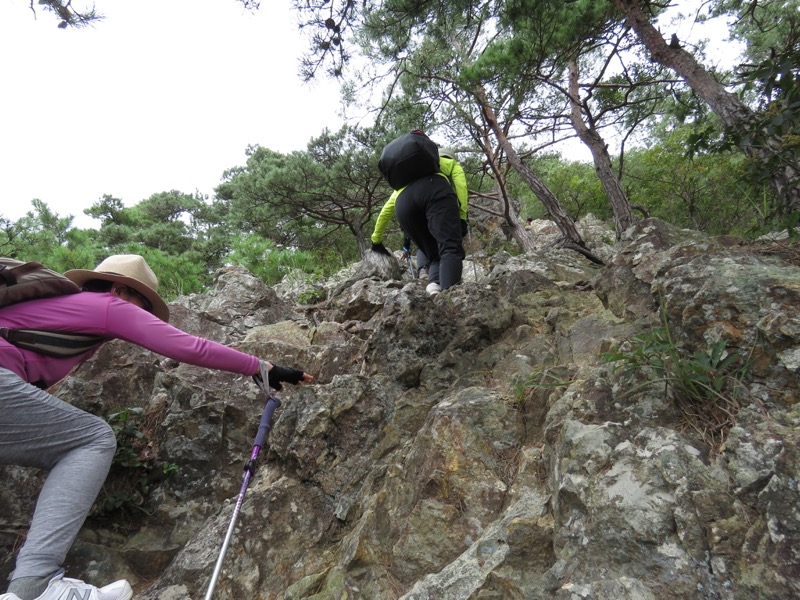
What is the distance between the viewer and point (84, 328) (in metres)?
2.21

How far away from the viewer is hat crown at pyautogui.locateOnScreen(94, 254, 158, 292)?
2609 millimetres

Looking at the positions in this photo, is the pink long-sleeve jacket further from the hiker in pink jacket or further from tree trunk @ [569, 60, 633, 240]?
tree trunk @ [569, 60, 633, 240]

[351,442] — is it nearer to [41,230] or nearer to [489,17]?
[489,17]

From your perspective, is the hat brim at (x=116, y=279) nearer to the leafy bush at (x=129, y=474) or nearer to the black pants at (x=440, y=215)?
the leafy bush at (x=129, y=474)

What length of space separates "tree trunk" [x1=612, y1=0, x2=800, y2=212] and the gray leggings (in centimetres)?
422

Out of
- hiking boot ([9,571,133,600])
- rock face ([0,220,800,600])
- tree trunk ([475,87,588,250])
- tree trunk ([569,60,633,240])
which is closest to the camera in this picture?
rock face ([0,220,800,600])

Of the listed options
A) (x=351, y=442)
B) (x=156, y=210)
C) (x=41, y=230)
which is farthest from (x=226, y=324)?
(x=156, y=210)

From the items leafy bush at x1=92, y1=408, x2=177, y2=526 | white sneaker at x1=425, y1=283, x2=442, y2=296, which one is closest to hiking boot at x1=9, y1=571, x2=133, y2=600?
leafy bush at x1=92, y1=408, x2=177, y2=526

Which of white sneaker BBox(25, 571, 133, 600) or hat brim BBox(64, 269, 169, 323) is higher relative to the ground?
hat brim BBox(64, 269, 169, 323)

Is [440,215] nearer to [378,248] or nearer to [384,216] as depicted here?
[384,216]

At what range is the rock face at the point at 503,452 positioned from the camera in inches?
59.8

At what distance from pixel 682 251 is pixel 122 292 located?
3787mm

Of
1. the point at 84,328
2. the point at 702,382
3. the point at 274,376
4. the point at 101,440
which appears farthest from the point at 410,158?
the point at 101,440

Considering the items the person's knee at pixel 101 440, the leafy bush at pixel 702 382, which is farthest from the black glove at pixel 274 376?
the leafy bush at pixel 702 382
